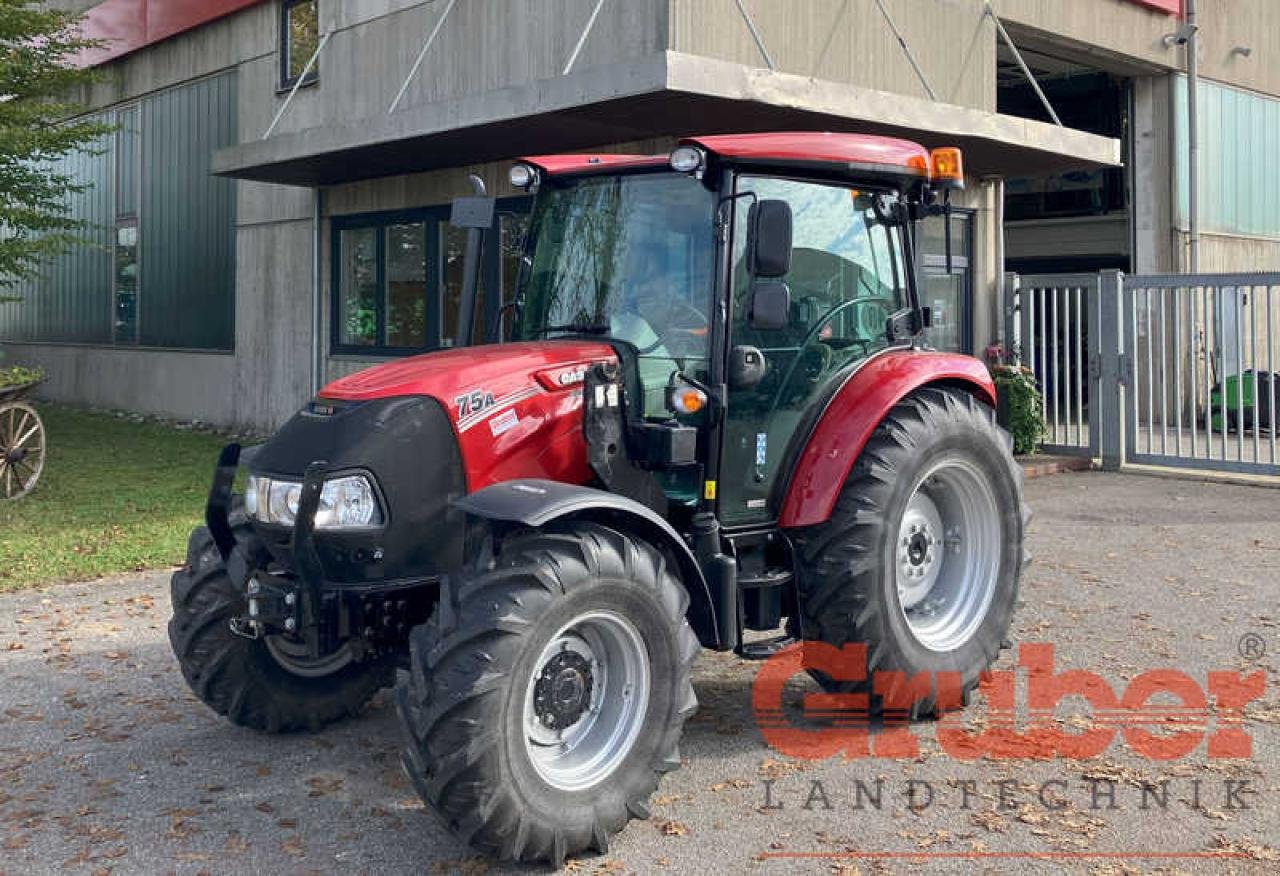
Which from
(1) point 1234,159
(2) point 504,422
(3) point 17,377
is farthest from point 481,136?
(1) point 1234,159

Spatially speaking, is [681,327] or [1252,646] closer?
[681,327]

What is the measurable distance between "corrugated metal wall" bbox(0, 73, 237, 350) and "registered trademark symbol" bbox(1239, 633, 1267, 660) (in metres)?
16.1

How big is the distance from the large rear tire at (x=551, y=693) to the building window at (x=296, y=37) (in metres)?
15.1

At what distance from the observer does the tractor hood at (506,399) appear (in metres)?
4.88

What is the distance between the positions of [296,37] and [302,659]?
1467 cm

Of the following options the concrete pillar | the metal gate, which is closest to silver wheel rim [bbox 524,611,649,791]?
the metal gate

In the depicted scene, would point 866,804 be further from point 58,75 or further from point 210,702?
point 58,75

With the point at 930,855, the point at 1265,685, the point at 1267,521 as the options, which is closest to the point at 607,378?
the point at 930,855

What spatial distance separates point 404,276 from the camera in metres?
17.1

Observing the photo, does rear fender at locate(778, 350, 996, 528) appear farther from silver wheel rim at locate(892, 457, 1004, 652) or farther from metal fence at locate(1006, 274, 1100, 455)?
metal fence at locate(1006, 274, 1100, 455)

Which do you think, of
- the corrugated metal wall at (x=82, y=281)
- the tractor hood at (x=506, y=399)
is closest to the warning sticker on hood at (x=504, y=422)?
the tractor hood at (x=506, y=399)

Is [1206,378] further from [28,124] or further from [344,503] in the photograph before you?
[28,124]

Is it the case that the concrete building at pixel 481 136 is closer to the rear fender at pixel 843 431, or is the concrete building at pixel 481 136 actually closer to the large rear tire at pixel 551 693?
the rear fender at pixel 843 431

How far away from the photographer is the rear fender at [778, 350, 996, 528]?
5.50 meters
